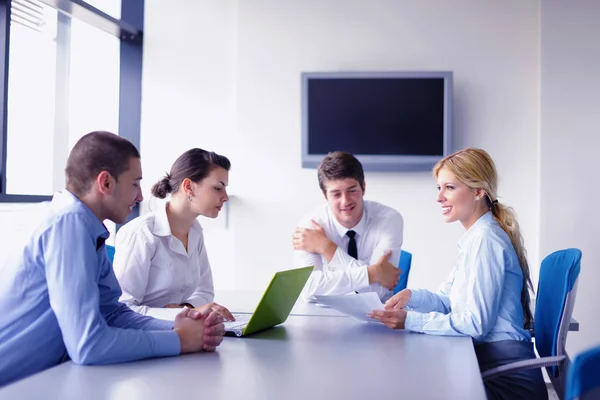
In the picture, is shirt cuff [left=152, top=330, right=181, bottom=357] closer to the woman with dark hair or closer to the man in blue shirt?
the man in blue shirt

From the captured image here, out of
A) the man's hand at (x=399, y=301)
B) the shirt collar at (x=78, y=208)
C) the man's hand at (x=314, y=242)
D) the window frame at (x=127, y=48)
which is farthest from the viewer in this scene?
the window frame at (x=127, y=48)

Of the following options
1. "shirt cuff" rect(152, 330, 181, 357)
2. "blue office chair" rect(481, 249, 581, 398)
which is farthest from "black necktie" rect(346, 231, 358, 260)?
"shirt cuff" rect(152, 330, 181, 357)

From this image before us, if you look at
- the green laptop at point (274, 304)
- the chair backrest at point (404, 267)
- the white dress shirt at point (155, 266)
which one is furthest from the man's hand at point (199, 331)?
the chair backrest at point (404, 267)

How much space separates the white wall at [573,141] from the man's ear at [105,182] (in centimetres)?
363

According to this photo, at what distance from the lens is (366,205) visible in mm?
3553

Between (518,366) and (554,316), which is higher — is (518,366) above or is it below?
below

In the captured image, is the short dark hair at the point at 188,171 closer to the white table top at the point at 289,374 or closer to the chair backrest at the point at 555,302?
the white table top at the point at 289,374

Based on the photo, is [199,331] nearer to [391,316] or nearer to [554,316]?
[391,316]

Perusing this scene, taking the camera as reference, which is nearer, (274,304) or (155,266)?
(274,304)

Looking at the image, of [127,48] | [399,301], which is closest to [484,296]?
[399,301]

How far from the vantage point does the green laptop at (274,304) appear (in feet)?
6.85

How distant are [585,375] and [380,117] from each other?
4.06 metres

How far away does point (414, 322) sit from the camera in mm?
2227

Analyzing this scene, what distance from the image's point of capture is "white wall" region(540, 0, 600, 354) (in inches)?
185
